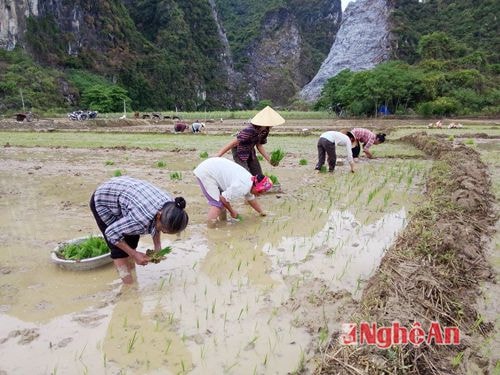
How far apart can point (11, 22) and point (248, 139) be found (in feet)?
198

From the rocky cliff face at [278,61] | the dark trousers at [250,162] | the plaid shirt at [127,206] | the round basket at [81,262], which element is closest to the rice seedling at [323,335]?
the plaid shirt at [127,206]

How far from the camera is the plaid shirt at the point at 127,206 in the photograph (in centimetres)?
334

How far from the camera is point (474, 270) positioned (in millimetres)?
3879

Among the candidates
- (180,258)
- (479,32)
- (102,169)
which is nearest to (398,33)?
(479,32)

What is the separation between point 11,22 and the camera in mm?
54219

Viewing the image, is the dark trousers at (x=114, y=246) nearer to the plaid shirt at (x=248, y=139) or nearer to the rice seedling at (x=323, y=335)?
the rice seedling at (x=323, y=335)

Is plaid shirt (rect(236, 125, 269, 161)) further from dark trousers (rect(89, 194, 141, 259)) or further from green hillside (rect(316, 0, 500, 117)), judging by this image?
green hillside (rect(316, 0, 500, 117))

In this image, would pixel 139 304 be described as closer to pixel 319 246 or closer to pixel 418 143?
pixel 319 246

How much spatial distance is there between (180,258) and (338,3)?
5021 inches

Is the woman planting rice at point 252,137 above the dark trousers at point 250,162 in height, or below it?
above

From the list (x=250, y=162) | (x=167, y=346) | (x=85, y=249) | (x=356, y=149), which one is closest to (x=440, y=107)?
(x=356, y=149)

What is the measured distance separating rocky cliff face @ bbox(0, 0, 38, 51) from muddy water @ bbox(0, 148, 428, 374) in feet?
187

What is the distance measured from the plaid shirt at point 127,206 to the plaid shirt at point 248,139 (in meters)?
3.04

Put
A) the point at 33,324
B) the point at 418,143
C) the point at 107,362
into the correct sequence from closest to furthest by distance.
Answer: the point at 107,362, the point at 33,324, the point at 418,143
